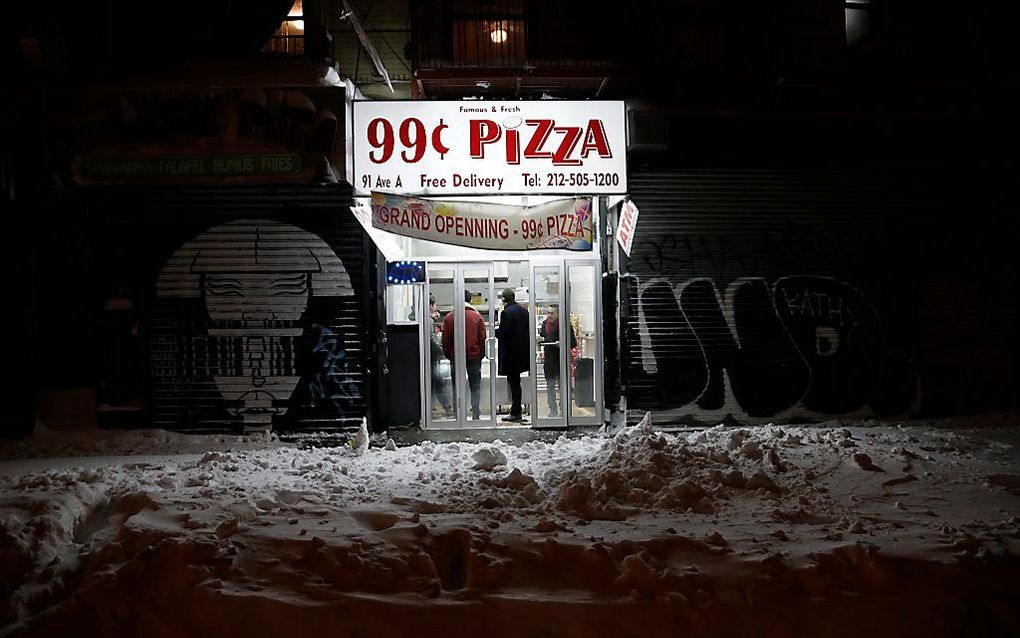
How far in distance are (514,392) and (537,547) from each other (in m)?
5.87

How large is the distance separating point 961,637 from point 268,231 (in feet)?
31.0

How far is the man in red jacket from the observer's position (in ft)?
35.2

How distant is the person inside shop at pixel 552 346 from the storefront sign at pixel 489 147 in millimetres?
2080

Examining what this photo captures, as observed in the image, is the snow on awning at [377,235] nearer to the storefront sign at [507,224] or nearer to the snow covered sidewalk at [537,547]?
the storefront sign at [507,224]

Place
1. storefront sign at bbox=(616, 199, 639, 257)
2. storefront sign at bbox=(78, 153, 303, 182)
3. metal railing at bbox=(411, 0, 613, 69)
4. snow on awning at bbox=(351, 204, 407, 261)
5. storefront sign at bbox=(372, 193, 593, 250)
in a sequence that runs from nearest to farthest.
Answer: snow on awning at bbox=(351, 204, 407, 261)
storefront sign at bbox=(372, 193, 593, 250)
storefront sign at bbox=(78, 153, 303, 182)
storefront sign at bbox=(616, 199, 639, 257)
metal railing at bbox=(411, 0, 613, 69)

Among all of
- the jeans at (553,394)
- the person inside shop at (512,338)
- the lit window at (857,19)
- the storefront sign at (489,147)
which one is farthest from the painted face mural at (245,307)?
the lit window at (857,19)

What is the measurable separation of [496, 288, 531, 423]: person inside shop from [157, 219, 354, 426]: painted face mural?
3091 millimetres

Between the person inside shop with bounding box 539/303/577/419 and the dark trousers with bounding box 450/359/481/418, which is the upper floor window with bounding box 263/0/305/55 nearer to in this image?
the dark trousers with bounding box 450/359/481/418

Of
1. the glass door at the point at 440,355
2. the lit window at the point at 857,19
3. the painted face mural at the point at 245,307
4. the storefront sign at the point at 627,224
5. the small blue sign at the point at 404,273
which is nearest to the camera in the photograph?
the storefront sign at the point at 627,224

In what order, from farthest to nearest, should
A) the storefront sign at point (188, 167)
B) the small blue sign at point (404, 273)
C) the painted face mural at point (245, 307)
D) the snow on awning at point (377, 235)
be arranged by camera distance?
the small blue sign at point (404, 273)
the painted face mural at point (245, 307)
the storefront sign at point (188, 167)
the snow on awning at point (377, 235)

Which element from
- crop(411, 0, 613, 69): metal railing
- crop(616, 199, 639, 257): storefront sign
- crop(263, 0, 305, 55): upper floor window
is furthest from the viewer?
crop(263, 0, 305, 55): upper floor window

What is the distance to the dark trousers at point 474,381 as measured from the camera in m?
10.8

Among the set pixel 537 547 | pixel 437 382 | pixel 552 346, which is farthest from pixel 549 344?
pixel 537 547

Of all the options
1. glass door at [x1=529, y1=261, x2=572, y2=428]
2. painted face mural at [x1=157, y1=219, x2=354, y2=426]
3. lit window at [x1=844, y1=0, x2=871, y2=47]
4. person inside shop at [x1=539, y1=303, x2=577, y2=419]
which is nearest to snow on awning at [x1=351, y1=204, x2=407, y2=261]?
painted face mural at [x1=157, y1=219, x2=354, y2=426]
